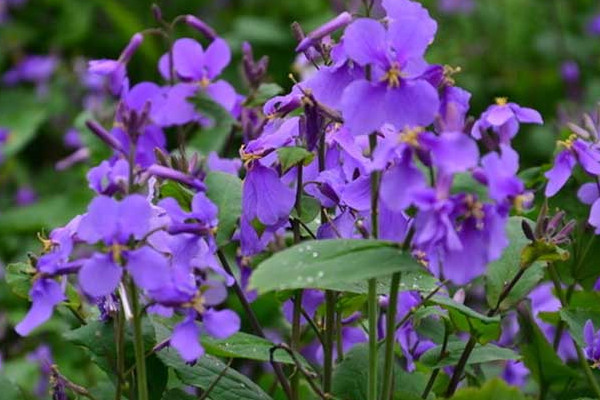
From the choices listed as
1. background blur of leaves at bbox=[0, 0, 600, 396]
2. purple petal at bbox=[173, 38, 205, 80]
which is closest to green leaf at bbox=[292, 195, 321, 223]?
purple petal at bbox=[173, 38, 205, 80]

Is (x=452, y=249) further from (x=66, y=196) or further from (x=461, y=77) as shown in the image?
(x=461, y=77)

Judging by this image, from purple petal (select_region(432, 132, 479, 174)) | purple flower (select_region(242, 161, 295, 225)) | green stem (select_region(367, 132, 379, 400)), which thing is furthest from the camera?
purple flower (select_region(242, 161, 295, 225))

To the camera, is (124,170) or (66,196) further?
(66,196)

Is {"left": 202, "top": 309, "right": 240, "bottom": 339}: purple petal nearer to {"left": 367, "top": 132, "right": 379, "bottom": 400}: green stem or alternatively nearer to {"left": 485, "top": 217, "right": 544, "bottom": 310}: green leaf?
{"left": 367, "top": 132, "right": 379, "bottom": 400}: green stem

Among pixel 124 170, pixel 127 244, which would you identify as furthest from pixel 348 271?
pixel 124 170

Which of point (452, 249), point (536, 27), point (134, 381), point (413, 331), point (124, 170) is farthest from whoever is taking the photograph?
point (536, 27)

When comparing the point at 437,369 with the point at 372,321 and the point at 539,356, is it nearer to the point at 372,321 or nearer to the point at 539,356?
the point at 539,356

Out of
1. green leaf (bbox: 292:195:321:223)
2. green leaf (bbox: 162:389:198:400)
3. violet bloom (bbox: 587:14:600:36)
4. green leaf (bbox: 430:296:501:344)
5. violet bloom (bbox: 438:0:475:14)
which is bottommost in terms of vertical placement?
violet bloom (bbox: 438:0:475:14)
